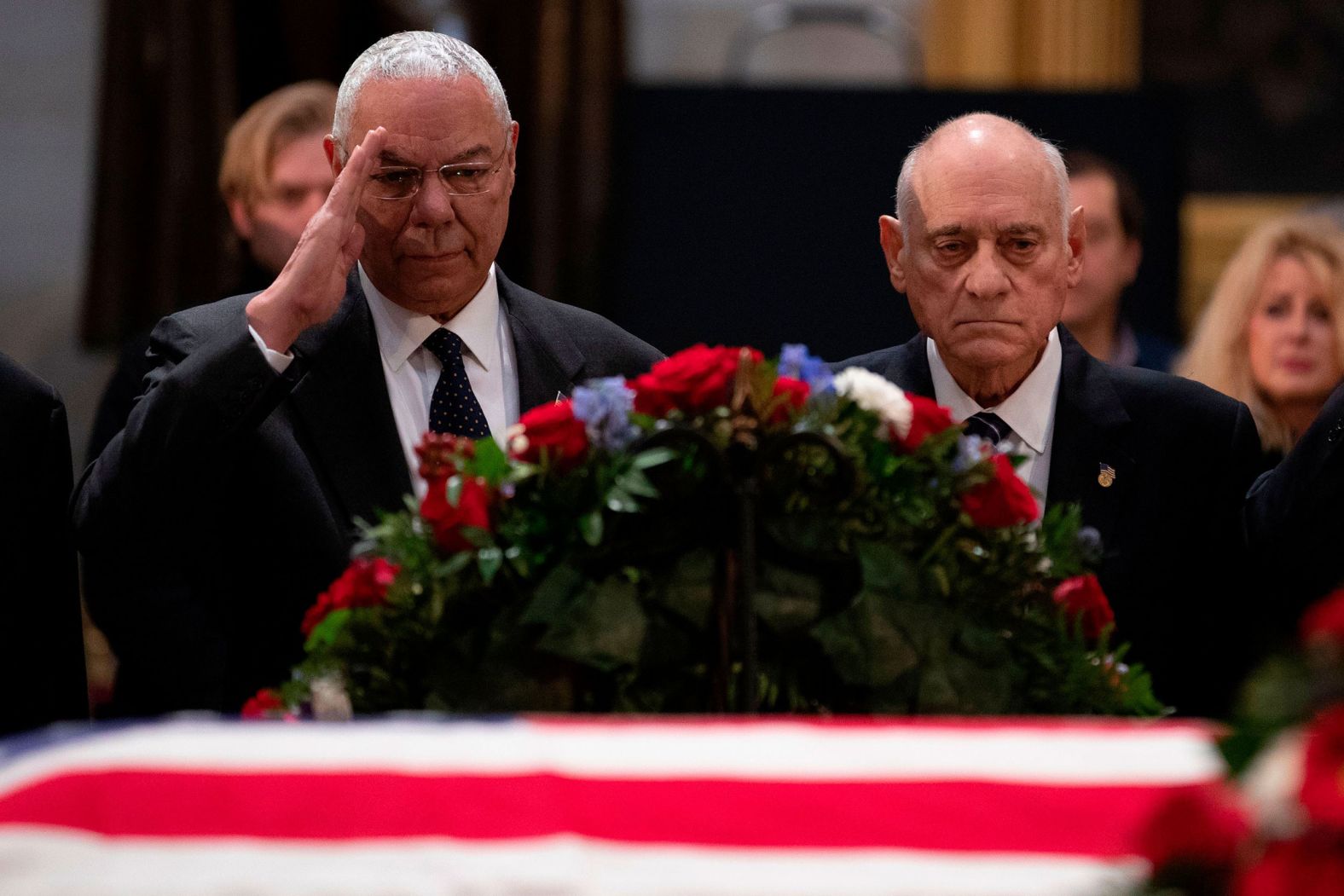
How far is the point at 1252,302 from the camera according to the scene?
4.02 m

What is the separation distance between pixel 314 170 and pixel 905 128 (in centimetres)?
174

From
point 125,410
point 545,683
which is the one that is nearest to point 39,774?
point 545,683

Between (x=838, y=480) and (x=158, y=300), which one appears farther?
(x=158, y=300)

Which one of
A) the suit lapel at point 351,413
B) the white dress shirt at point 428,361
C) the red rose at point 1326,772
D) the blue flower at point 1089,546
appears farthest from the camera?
the white dress shirt at point 428,361

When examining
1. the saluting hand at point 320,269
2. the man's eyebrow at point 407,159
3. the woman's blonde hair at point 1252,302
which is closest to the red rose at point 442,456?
the saluting hand at point 320,269

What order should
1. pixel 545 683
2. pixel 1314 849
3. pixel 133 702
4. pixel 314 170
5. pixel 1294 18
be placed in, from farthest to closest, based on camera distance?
pixel 1294 18 < pixel 314 170 < pixel 133 702 < pixel 545 683 < pixel 1314 849

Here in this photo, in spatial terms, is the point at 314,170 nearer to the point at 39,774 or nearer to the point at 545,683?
the point at 545,683

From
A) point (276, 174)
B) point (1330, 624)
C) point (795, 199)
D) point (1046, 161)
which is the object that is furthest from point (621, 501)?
point (795, 199)

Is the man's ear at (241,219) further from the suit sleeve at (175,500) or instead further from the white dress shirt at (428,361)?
the suit sleeve at (175,500)

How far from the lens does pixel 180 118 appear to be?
5.68m

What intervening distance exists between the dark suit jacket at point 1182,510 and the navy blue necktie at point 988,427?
9cm

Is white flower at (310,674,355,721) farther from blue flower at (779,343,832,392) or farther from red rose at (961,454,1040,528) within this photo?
red rose at (961,454,1040,528)

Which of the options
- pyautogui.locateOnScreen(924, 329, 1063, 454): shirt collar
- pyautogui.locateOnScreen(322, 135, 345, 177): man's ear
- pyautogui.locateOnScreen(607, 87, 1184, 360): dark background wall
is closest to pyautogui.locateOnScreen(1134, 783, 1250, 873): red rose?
pyautogui.locateOnScreen(924, 329, 1063, 454): shirt collar

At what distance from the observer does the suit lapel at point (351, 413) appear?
252cm
